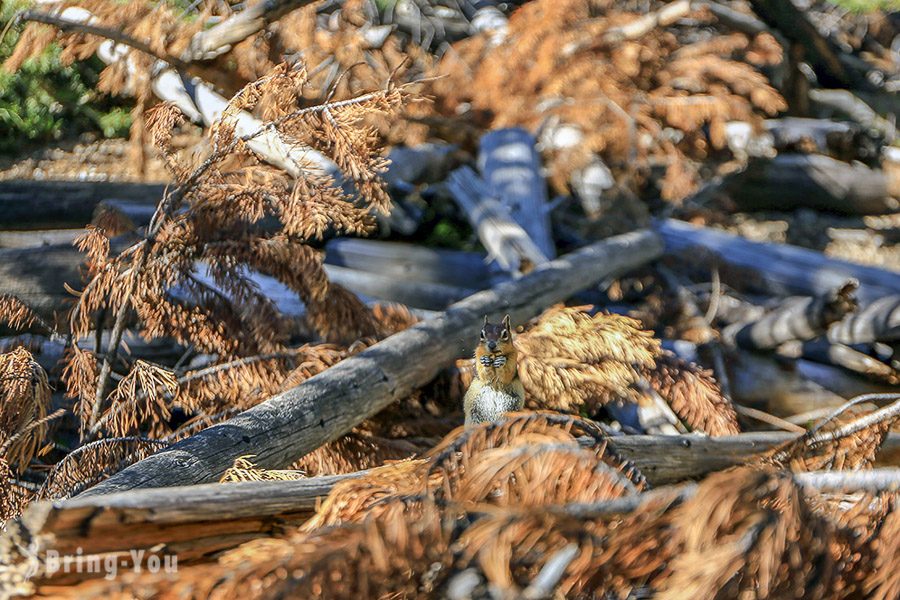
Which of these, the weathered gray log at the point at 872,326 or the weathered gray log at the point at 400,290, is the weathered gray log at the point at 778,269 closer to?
the weathered gray log at the point at 872,326

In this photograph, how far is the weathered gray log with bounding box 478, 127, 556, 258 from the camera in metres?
6.66

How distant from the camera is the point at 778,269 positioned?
21.6ft

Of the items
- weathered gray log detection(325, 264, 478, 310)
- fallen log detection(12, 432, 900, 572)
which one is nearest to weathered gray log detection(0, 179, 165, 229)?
weathered gray log detection(325, 264, 478, 310)

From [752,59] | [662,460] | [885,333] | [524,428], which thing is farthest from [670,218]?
[524,428]

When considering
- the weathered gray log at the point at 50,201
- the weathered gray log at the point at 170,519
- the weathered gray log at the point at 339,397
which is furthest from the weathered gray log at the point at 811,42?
the weathered gray log at the point at 170,519

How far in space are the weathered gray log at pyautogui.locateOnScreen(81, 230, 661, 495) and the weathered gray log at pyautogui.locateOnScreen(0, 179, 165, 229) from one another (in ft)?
9.72

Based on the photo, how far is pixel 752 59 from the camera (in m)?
8.52

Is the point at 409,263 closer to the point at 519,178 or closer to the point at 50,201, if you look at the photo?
the point at 519,178

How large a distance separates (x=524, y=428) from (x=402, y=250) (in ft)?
14.2

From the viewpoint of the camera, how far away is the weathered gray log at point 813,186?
334 inches

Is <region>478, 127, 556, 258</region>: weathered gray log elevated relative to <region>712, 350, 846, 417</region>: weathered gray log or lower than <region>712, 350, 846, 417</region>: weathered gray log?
elevated

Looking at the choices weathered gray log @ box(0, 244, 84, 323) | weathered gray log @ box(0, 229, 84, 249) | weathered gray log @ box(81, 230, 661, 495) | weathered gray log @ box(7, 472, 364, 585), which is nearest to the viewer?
weathered gray log @ box(7, 472, 364, 585)

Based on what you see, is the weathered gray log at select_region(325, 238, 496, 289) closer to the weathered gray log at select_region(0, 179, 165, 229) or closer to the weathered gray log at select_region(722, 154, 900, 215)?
the weathered gray log at select_region(0, 179, 165, 229)

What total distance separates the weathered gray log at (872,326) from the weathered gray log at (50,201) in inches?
203
